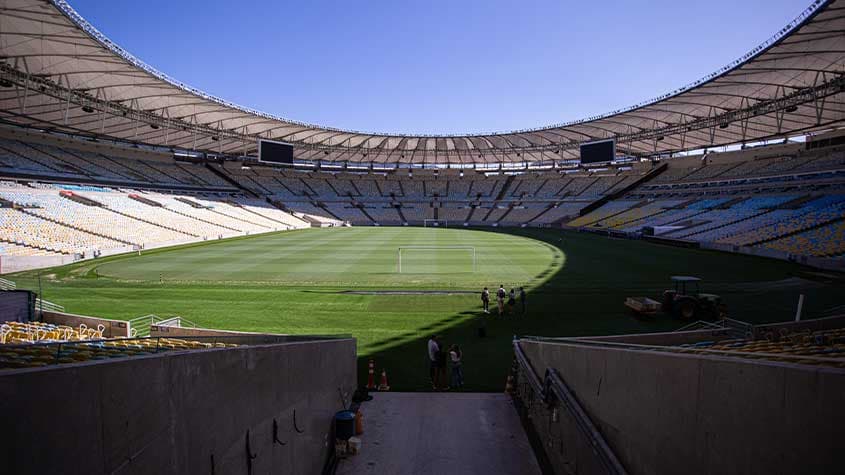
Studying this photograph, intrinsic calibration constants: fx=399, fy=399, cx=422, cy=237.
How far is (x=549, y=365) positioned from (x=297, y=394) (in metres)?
4.51

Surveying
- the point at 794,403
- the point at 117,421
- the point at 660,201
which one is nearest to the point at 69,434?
the point at 117,421

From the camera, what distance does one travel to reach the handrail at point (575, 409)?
4484 millimetres

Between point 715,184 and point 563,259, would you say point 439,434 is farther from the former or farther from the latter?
point 715,184

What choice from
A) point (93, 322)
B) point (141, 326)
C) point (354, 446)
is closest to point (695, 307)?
point (354, 446)

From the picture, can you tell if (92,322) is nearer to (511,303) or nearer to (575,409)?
(575,409)

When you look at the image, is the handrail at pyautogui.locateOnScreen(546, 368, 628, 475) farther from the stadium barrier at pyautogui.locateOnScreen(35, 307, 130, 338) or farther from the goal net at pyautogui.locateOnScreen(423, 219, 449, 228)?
the goal net at pyautogui.locateOnScreen(423, 219, 449, 228)

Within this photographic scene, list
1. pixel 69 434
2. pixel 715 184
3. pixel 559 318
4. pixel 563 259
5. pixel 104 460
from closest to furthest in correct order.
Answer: pixel 69 434 < pixel 104 460 < pixel 559 318 < pixel 563 259 < pixel 715 184

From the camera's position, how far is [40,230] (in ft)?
97.2

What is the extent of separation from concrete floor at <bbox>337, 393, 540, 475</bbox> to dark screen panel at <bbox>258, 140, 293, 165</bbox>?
53.2 metres

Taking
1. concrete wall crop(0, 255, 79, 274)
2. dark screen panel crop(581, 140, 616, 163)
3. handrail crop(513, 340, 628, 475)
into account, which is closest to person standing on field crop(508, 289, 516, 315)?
handrail crop(513, 340, 628, 475)

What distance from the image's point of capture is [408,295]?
18.6 meters

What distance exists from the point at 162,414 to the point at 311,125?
177 ft

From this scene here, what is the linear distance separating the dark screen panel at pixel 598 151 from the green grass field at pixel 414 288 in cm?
2546

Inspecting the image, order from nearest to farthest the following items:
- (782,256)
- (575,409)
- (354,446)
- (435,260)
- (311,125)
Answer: (575,409), (354,446), (782,256), (435,260), (311,125)
